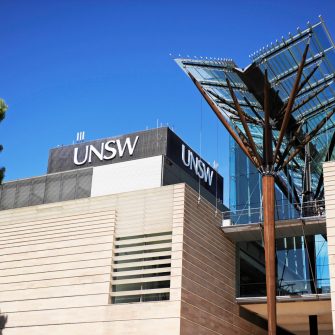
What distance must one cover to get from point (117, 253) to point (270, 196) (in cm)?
1144

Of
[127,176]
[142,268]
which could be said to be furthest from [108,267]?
[127,176]

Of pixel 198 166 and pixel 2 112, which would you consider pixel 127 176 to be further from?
pixel 2 112

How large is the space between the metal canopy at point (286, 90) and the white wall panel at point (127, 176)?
7321 millimetres

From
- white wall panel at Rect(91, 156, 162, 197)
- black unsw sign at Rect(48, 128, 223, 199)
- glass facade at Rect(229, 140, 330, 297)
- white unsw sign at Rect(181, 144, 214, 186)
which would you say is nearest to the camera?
glass facade at Rect(229, 140, 330, 297)

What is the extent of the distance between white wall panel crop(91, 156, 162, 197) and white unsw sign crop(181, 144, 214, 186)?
4669mm

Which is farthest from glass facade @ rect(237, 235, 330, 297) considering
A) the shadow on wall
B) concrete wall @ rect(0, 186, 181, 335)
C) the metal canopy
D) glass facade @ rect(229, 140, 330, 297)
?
the shadow on wall

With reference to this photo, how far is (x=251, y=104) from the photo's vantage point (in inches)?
2009

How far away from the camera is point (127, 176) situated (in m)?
46.2

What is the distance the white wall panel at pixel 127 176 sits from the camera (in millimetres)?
45125

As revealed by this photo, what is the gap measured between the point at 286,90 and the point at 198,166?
1064 cm

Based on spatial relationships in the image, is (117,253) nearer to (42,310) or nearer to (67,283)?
(67,283)

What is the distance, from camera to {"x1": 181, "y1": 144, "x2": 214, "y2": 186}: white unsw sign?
164 ft

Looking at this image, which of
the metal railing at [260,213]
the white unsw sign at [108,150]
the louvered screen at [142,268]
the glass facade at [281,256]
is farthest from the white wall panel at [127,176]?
the glass facade at [281,256]

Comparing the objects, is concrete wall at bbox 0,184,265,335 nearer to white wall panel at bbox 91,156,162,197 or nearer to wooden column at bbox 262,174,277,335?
white wall panel at bbox 91,156,162,197
